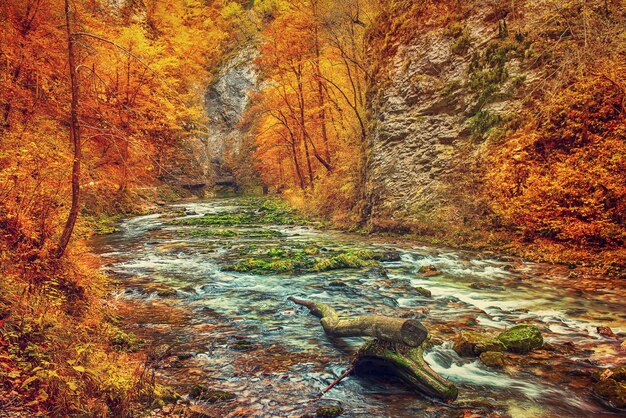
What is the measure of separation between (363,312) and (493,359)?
2509 mm

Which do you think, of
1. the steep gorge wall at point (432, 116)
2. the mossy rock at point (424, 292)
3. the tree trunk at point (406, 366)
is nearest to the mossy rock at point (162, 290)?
the tree trunk at point (406, 366)

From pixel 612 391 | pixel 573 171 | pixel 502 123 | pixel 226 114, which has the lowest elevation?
pixel 612 391

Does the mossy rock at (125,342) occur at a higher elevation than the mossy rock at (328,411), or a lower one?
higher

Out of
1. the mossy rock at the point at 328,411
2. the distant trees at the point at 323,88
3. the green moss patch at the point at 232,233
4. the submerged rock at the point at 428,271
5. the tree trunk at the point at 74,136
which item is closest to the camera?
the mossy rock at the point at 328,411

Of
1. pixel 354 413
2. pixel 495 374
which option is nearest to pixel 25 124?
pixel 354 413

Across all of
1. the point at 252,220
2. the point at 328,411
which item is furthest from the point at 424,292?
the point at 252,220

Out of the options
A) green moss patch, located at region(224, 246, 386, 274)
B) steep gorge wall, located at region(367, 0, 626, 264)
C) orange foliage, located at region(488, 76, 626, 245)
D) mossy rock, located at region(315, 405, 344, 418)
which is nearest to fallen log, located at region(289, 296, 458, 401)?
mossy rock, located at region(315, 405, 344, 418)

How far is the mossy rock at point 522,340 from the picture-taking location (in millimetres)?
5109

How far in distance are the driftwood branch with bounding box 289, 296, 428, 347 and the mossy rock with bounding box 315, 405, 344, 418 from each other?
36.4 inches

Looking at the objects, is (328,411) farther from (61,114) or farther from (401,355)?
(61,114)

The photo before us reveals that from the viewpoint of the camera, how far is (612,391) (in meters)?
3.93

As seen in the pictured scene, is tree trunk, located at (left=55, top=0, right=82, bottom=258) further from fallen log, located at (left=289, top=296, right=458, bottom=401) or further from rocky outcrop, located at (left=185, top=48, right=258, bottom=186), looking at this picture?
rocky outcrop, located at (left=185, top=48, right=258, bottom=186)

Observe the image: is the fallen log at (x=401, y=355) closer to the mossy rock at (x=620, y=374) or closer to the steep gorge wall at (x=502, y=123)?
the mossy rock at (x=620, y=374)

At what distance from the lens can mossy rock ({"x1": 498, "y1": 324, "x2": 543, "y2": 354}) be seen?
16.8 ft
